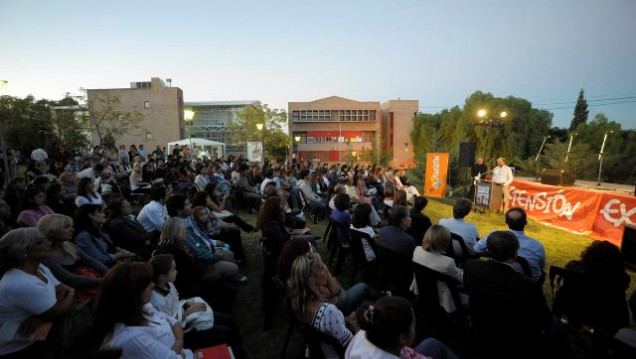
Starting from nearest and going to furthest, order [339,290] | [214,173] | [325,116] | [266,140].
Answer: [339,290] < [214,173] < [266,140] < [325,116]

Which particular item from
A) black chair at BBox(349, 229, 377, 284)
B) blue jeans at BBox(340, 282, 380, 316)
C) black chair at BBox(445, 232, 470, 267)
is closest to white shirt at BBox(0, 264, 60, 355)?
blue jeans at BBox(340, 282, 380, 316)

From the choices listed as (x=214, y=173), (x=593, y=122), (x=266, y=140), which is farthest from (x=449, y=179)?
(x=593, y=122)

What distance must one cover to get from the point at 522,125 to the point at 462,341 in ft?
110

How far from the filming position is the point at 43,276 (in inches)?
89.0

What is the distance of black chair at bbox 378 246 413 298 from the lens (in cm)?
342

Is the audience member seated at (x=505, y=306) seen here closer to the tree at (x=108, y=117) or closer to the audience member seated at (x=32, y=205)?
the audience member seated at (x=32, y=205)

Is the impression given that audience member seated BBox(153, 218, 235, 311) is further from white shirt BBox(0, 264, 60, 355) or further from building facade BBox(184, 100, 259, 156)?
building facade BBox(184, 100, 259, 156)

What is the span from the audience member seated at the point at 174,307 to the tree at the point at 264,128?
101 ft

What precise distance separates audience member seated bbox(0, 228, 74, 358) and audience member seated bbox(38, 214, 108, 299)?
19.8 inches

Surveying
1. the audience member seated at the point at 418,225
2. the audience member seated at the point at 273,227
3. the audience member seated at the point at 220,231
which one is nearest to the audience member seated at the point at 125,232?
the audience member seated at the point at 220,231

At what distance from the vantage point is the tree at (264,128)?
109 ft

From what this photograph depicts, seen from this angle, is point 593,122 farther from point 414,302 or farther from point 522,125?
point 414,302

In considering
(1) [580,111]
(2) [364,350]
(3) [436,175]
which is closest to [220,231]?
(2) [364,350]

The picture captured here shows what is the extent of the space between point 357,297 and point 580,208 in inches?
293
